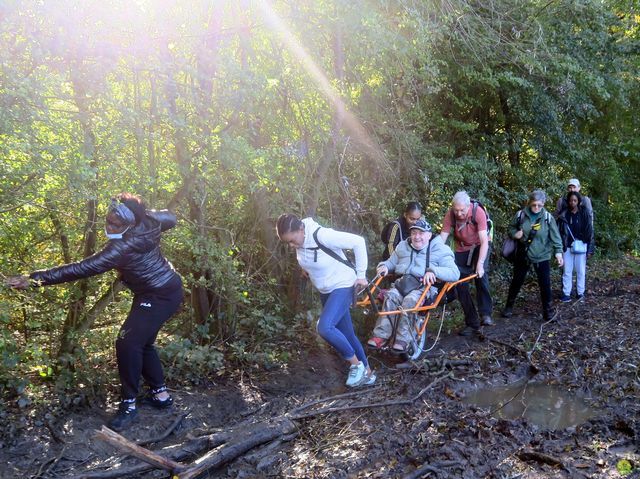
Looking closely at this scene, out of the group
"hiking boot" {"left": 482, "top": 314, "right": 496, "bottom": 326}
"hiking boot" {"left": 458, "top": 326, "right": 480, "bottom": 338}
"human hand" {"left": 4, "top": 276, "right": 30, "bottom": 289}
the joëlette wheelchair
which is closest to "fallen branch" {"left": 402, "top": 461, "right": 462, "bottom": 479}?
the joëlette wheelchair

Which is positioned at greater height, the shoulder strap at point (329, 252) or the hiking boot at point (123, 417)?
the shoulder strap at point (329, 252)

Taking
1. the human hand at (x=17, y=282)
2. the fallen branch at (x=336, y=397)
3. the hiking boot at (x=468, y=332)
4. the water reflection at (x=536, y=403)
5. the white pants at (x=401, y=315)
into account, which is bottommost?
the water reflection at (x=536, y=403)

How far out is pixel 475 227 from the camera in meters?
7.29

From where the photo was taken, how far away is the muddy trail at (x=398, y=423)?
13.8ft

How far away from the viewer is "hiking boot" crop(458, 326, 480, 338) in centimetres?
742

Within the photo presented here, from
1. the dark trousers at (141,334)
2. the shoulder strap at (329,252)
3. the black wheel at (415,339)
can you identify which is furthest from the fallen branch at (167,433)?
the black wheel at (415,339)

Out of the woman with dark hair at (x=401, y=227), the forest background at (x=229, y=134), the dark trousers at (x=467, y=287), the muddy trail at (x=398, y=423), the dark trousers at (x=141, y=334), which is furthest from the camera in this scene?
the dark trousers at (x=467, y=287)

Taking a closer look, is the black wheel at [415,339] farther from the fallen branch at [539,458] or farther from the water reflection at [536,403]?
the fallen branch at [539,458]

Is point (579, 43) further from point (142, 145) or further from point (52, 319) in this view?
point (52, 319)

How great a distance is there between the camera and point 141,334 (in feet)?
16.0

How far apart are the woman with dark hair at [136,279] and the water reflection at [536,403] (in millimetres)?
3025

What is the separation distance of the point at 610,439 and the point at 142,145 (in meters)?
4.76

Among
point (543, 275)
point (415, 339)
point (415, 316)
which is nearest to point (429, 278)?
point (415, 316)

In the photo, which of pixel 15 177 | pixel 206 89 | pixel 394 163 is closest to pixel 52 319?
pixel 15 177
